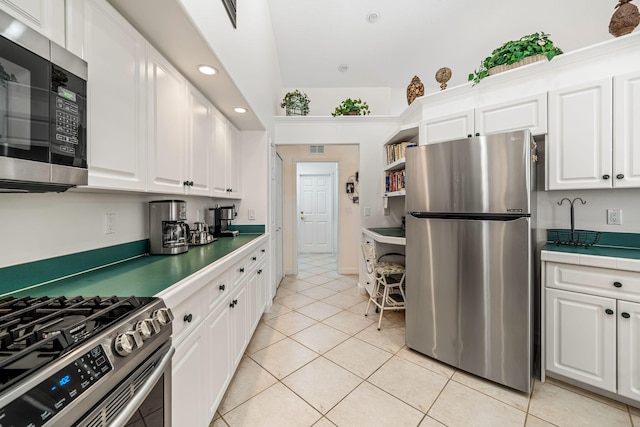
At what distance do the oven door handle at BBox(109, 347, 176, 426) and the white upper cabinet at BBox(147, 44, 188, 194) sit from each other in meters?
0.89

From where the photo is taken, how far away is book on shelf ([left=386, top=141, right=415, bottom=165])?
9.62 ft

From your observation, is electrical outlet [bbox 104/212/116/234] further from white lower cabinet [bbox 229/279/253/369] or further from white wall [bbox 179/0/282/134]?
white wall [bbox 179/0/282/134]

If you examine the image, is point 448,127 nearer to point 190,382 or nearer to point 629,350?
point 629,350

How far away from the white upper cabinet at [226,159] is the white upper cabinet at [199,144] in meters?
0.11

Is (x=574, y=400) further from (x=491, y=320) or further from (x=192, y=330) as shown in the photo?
(x=192, y=330)

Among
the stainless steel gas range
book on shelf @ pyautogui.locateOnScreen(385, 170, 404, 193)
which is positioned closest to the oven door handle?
the stainless steel gas range

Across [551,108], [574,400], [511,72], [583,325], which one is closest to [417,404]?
[574,400]

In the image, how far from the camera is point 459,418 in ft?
4.85

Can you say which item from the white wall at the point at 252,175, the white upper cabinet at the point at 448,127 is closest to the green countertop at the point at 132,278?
the white wall at the point at 252,175

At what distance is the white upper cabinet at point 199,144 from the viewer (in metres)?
1.76

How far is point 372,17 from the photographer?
2688mm

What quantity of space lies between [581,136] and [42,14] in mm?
2920

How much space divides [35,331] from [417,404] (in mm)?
1881

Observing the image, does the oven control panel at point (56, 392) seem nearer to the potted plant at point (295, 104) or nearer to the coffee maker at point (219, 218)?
the coffee maker at point (219, 218)
